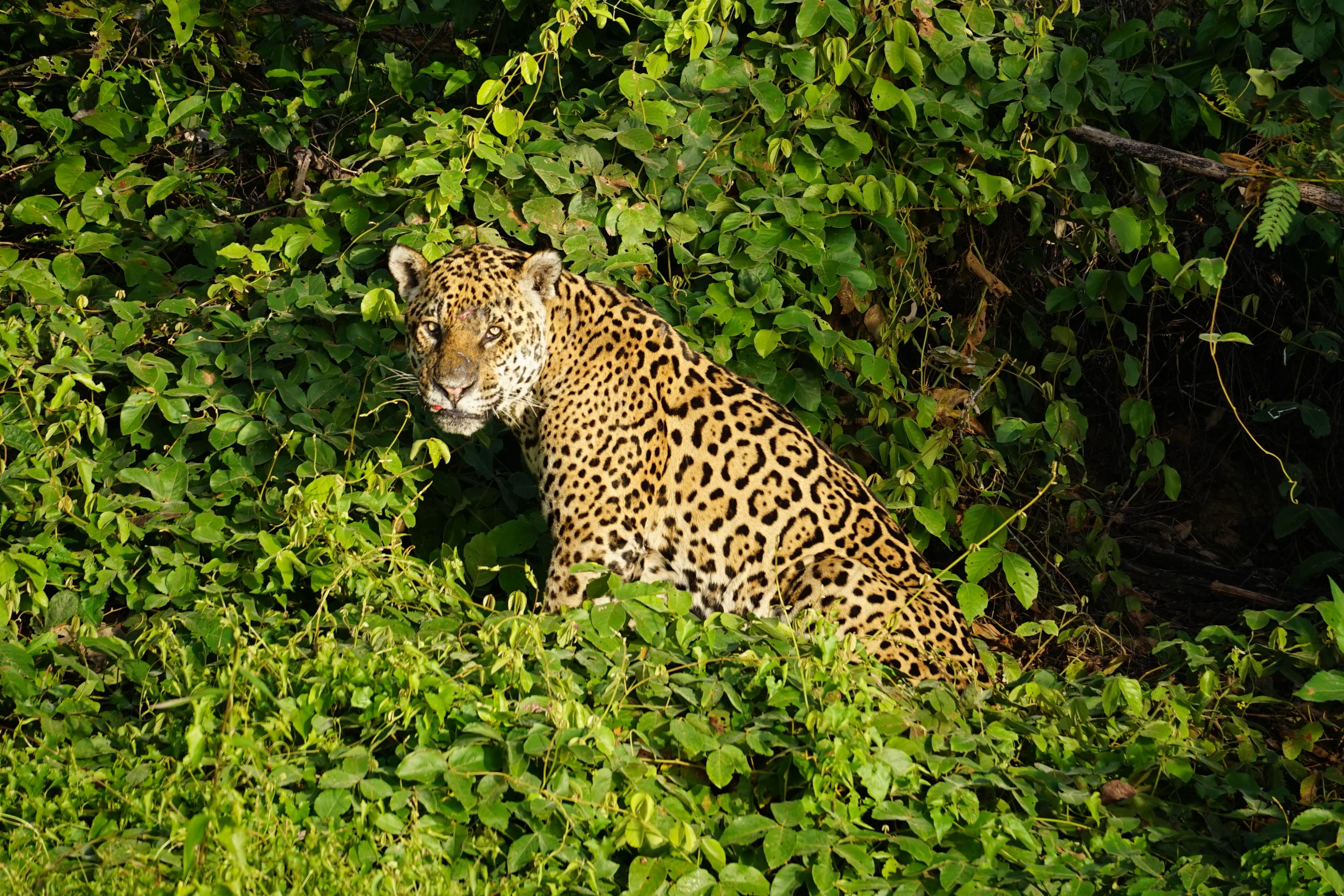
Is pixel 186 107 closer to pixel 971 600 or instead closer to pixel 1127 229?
pixel 971 600

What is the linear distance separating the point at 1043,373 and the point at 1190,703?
3.45 meters

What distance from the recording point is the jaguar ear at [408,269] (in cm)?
600

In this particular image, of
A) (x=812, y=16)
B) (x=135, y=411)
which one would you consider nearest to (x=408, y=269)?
(x=135, y=411)

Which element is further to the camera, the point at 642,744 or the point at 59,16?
the point at 59,16

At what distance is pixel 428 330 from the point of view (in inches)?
233

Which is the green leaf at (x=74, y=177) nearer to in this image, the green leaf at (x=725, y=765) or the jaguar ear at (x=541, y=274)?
the jaguar ear at (x=541, y=274)

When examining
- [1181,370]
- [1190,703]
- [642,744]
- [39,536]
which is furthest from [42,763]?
[1181,370]

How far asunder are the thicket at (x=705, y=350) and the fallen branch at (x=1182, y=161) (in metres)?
0.06

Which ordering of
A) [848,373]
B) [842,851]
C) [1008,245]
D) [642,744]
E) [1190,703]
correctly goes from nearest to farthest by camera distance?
[842,851] → [642,744] → [1190,703] → [848,373] → [1008,245]

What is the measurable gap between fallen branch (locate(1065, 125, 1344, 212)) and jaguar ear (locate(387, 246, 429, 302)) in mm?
3811

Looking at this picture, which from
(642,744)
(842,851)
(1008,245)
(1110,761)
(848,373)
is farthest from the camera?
(1008,245)

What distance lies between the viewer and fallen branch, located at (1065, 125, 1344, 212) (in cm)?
589

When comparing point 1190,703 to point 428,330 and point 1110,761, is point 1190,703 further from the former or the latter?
point 428,330

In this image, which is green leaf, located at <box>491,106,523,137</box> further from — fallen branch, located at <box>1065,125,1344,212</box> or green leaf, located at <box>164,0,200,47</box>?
fallen branch, located at <box>1065,125,1344,212</box>
